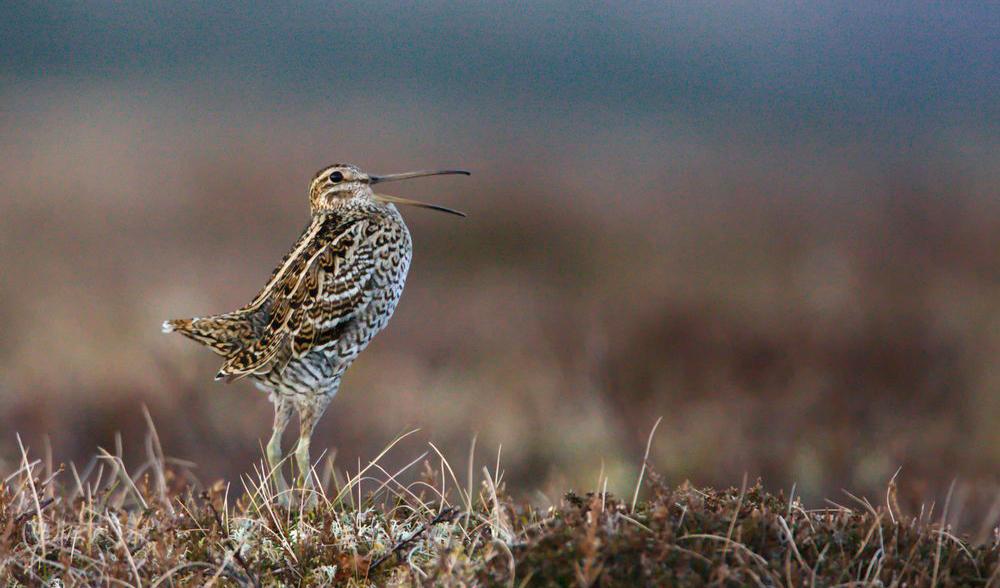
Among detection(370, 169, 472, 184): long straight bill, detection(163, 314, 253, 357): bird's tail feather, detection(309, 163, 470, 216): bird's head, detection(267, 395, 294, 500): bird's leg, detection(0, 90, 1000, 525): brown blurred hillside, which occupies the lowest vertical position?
detection(0, 90, 1000, 525): brown blurred hillside

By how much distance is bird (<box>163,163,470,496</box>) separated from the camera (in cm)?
553

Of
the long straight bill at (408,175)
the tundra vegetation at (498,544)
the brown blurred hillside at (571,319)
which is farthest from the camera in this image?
the brown blurred hillside at (571,319)

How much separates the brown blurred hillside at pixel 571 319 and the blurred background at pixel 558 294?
0.04m

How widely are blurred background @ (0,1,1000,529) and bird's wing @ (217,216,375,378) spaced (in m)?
1.11

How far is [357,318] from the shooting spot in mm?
5590

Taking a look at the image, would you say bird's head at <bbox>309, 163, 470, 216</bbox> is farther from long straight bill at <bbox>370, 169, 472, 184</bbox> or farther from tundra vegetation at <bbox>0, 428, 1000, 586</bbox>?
tundra vegetation at <bbox>0, 428, 1000, 586</bbox>

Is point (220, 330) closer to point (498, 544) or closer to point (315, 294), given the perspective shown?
point (315, 294)

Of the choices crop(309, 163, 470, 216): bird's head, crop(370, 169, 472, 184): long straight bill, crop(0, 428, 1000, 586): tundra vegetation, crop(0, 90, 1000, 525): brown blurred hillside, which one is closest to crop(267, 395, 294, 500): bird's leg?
crop(0, 428, 1000, 586): tundra vegetation

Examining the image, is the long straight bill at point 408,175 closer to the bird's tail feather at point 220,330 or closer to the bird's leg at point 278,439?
the bird's tail feather at point 220,330

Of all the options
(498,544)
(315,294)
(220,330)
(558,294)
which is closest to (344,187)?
(315,294)

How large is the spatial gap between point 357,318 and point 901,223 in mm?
12607

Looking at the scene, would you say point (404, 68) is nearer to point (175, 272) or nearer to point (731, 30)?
point (731, 30)

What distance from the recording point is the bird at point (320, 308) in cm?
553

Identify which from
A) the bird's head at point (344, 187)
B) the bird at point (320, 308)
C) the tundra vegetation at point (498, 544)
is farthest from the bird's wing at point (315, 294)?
the tundra vegetation at point (498, 544)
